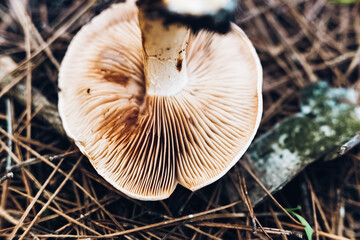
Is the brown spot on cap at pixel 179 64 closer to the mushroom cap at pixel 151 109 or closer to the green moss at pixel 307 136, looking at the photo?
the mushroom cap at pixel 151 109

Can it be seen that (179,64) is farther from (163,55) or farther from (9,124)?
(9,124)

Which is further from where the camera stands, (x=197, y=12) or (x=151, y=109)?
(x=151, y=109)

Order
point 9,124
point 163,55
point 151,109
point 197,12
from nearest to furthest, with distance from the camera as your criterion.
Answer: point 197,12
point 163,55
point 151,109
point 9,124

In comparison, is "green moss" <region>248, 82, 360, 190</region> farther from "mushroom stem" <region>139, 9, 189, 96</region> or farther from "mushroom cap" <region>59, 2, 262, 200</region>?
"mushroom stem" <region>139, 9, 189, 96</region>

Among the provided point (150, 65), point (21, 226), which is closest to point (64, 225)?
point (21, 226)

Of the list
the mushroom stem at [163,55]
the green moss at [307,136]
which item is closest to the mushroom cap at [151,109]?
the mushroom stem at [163,55]

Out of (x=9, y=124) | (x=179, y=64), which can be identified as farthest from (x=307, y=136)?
(x=9, y=124)

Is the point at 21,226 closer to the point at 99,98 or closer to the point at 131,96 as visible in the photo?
the point at 99,98

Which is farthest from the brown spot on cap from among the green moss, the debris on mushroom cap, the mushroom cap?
the green moss
